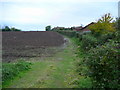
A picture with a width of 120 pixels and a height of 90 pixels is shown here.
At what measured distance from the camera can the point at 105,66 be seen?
9.27ft

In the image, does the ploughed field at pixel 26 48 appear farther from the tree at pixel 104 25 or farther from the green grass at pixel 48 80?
the tree at pixel 104 25

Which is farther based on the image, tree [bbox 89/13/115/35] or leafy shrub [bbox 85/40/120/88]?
tree [bbox 89/13/115/35]

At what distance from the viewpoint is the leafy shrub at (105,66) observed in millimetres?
2725

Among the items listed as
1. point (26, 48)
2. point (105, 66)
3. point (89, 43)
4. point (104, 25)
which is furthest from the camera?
point (104, 25)

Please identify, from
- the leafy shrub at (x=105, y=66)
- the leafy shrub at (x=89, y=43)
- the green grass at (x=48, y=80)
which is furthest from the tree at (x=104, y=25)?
the leafy shrub at (x=105, y=66)

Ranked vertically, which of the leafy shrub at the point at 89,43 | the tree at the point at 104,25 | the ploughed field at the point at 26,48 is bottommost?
the ploughed field at the point at 26,48

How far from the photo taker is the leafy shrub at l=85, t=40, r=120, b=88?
2.72m

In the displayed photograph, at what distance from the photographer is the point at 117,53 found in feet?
8.94

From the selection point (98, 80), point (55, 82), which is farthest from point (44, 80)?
point (98, 80)

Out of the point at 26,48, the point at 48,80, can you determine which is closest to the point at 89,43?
the point at 48,80

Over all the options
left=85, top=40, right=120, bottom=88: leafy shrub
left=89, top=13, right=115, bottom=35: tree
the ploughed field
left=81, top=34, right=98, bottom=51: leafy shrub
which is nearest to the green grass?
left=85, top=40, right=120, bottom=88: leafy shrub

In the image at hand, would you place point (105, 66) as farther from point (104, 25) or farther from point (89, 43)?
point (104, 25)

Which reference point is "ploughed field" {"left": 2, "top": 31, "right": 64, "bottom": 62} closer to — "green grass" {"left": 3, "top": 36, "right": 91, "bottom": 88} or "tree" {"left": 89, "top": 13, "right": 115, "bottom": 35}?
"green grass" {"left": 3, "top": 36, "right": 91, "bottom": 88}

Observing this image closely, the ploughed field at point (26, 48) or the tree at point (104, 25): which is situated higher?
the tree at point (104, 25)
